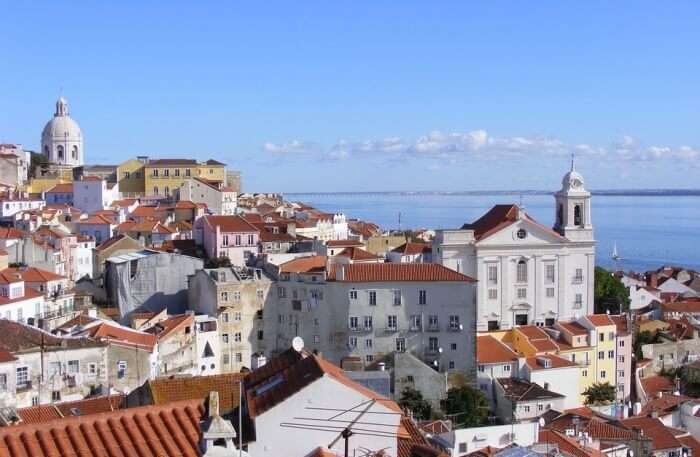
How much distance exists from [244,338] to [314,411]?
23267mm

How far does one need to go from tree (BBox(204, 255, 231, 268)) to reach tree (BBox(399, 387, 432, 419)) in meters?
12.5

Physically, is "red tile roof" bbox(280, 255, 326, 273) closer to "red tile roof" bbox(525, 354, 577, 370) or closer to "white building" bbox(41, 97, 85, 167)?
"red tile roof" bbox(525, 354, 577, 370)

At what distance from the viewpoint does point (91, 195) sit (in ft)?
174

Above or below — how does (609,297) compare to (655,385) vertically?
above

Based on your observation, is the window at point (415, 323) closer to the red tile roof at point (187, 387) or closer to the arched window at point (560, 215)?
the arched window at point (560, 215)

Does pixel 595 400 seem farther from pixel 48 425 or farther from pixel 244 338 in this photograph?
pixel 48 425

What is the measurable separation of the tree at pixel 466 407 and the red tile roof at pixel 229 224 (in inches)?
612

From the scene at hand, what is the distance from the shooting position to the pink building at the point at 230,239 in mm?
40312

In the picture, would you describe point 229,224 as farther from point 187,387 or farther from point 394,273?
point 187,387

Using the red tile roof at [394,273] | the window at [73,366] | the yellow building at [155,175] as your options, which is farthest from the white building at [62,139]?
the window at [73,366]

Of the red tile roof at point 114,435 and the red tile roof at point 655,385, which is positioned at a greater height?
the red tile roof at point 114,435

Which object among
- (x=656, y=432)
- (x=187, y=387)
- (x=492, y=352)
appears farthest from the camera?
(x=492, y=352)

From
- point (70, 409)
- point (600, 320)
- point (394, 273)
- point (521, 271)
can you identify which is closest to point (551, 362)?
point (600, 320)

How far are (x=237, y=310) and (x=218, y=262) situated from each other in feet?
27.0
